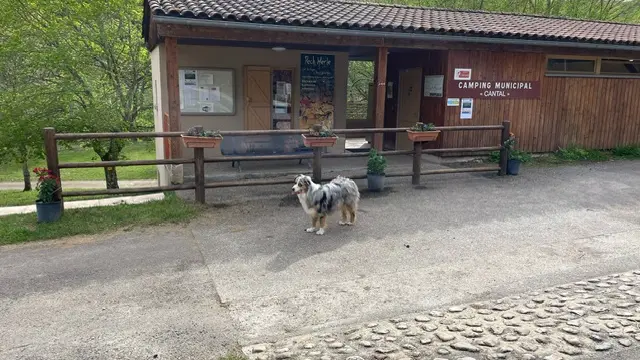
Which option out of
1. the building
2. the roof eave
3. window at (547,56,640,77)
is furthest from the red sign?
the roof eave

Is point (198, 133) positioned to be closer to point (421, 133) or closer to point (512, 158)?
point (421, 133)

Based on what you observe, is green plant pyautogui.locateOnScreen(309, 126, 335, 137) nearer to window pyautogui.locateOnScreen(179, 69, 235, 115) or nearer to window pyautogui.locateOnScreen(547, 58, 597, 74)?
window pyautogui.locateOnScreen(179, 69, 235, 115)

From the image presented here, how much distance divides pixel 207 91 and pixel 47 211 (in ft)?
17.0

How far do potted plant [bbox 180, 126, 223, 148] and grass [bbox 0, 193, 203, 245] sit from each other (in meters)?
0.95

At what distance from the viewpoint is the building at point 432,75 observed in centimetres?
980

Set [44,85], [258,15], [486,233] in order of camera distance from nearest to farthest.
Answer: [486,233], [258,15], [44,85]

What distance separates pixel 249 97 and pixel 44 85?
820cm

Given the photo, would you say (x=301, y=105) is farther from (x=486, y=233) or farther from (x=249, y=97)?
(x=486, y=233)

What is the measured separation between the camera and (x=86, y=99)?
15.4 meters

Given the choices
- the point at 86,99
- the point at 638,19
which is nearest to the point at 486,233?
the point at 86,99

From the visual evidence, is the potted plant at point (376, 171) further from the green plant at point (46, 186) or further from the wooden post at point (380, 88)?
the green plant at point (46, 186)

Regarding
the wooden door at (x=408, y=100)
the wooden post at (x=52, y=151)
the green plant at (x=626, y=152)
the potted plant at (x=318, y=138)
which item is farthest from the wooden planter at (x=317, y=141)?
the green plant at (x=626, y=152)

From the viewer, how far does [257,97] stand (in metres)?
11.3

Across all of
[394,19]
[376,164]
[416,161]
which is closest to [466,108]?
[394,19]
